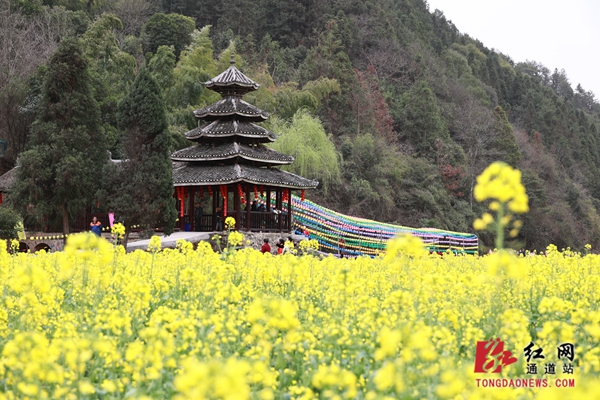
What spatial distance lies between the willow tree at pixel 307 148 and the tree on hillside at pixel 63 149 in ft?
37.8

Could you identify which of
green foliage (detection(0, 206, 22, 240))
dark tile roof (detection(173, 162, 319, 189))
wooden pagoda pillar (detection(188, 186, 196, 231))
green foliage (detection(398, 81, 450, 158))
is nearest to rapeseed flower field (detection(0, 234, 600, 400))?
green foliage (detection(0, 206, 22, 240))

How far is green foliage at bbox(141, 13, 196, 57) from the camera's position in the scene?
143 ft

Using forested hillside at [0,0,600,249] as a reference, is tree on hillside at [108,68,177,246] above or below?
below

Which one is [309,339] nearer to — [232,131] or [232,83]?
[232,131]

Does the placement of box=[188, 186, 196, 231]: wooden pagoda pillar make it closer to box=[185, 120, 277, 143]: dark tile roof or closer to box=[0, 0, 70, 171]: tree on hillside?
box=[185, 120, 277, 143]: dark tile roof

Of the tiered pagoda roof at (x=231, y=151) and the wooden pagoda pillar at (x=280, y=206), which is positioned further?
the wooden pagoda pillar at (x=280, y=206)

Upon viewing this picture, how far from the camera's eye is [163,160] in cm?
2114

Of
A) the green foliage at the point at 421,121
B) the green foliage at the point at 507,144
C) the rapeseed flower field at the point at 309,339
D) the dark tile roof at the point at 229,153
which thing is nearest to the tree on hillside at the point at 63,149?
the dark tile roof at the point at 229,153

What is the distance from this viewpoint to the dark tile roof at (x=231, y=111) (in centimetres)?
2522

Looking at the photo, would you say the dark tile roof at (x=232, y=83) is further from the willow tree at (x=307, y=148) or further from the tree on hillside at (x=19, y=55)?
the tree on hillside at (x=19, y=55)

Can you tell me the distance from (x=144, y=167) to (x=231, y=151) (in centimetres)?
404

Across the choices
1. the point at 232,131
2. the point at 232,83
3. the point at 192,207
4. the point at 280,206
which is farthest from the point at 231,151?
the point at 280,206

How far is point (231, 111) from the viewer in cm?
2511

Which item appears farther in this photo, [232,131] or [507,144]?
[507,144]
